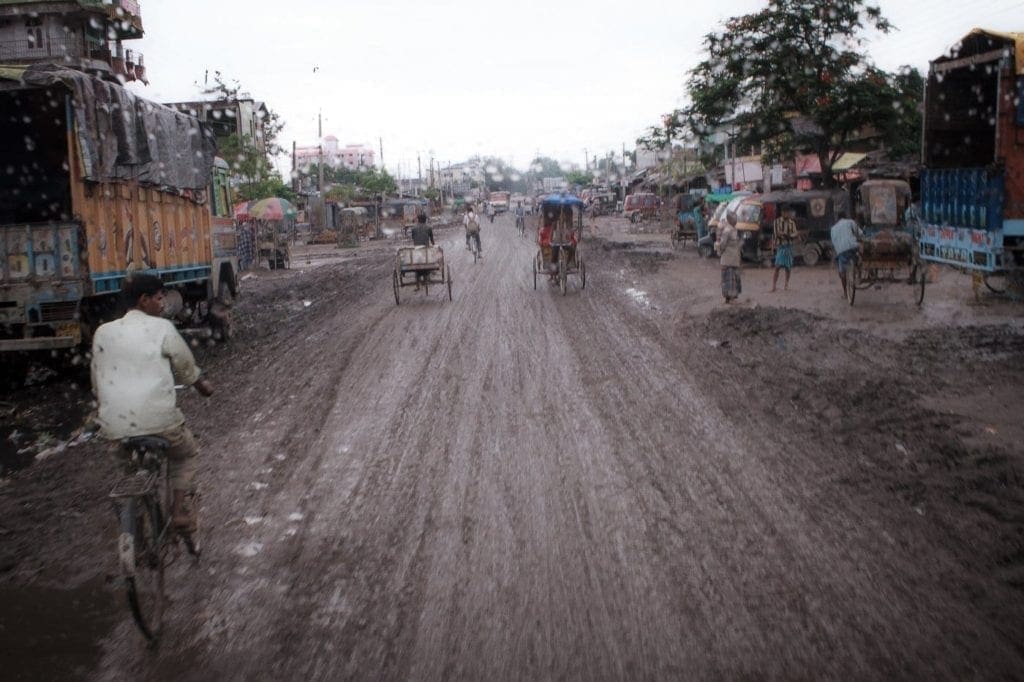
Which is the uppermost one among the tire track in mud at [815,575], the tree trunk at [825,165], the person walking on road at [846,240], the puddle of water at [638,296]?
the tree trunk at [825,165]

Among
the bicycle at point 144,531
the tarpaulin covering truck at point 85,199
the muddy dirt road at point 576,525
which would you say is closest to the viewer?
the muddy dirt road at point 576,525

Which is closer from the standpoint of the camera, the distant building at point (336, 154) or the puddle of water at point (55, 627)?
the puddle of water at point (55, 627)

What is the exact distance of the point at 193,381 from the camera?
4.78 metres

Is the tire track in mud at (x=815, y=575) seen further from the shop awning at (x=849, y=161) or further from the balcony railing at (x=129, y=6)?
the balcony railing at (x=129, y=6)

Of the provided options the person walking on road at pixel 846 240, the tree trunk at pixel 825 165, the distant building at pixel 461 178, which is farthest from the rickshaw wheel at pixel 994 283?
the distant building at pixel 461 178

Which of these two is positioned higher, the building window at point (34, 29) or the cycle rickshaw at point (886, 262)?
the building window at point (34, 29)

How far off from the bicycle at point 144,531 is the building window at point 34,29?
38.0m

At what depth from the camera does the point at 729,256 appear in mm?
15703

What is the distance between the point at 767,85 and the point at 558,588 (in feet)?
81.8

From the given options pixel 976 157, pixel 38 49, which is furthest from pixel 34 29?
→ pixel 976 157

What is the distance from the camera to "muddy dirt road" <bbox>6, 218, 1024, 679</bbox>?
389cm

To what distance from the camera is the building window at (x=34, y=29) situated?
1395 inches

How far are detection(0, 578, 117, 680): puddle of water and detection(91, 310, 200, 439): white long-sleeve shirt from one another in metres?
0.94

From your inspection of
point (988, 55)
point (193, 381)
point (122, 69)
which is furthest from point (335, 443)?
point (122, 69)
